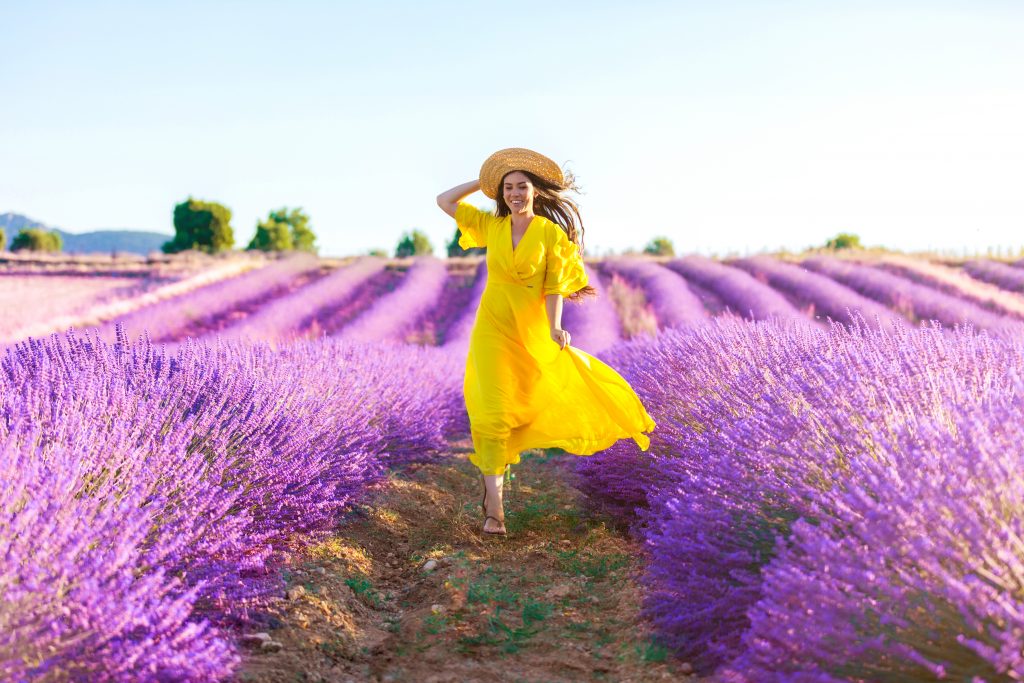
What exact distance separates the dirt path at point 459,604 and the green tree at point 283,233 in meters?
35.5

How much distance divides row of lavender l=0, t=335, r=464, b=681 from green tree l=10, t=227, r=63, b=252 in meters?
40.3

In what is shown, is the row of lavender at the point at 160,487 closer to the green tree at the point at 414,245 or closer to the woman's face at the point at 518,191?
the woman's face at the point at 518,191

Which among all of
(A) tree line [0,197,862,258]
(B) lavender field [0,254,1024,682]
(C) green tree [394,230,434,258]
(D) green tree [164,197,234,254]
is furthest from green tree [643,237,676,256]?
(B) lavender field [0,254,1024,682]

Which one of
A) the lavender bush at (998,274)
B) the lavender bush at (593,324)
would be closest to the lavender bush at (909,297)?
the lavender bush at (998,274)

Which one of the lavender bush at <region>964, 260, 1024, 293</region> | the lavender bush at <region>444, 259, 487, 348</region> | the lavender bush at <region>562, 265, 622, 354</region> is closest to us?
the lavender bush at <region>562, 265, 622, 354</region>

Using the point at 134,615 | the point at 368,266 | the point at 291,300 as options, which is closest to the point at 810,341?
the point at 134,615

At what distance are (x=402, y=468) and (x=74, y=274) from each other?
54.4 feet

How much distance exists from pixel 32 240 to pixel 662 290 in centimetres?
3609

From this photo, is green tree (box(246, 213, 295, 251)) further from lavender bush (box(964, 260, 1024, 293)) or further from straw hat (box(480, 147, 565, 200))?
straw hat (box(480, 147, 565, 200))

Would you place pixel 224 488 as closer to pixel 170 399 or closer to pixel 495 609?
pixel 170 399

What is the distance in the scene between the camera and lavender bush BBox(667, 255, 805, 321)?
36.3 ft

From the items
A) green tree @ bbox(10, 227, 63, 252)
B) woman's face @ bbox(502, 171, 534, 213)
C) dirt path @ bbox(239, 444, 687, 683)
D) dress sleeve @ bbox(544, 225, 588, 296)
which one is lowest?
dirt path @ bbox(239, 444, 687, 683)

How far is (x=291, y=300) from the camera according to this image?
529 inches

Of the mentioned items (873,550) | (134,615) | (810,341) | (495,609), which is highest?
(810,341)
